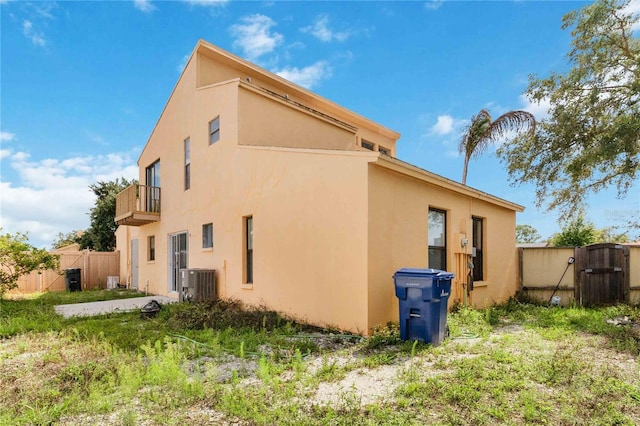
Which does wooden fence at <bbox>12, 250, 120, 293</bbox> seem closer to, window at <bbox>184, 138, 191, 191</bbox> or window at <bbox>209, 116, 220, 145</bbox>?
window at <bbox>184, 138, 191, 191</bbox>

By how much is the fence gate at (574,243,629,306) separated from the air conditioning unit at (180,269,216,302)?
1025 centimetres

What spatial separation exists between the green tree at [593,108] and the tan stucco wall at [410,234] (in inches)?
161

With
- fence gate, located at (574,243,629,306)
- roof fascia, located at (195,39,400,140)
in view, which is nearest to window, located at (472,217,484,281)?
fence gate, located at (574,243,629,306)

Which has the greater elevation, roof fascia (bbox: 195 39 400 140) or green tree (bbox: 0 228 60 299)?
roof fascia (bbox: 195 39 400 140)

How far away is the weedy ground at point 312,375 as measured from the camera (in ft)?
11.8

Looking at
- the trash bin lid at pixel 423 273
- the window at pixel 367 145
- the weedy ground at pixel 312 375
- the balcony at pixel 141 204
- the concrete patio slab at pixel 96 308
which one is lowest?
the concrete patio slab at pixel 96 308

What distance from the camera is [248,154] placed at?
9.32 meters

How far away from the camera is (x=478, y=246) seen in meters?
10.4

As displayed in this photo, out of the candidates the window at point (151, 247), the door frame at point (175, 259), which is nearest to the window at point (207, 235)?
the door frame at point (175, 259)

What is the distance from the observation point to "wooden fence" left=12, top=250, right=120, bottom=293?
17.6m

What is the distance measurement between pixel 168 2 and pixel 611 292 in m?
14.0

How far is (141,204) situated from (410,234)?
36.6ft

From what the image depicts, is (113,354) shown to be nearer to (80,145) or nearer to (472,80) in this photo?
(80,145)

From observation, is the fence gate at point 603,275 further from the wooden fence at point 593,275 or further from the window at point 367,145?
the window at point 367,145
